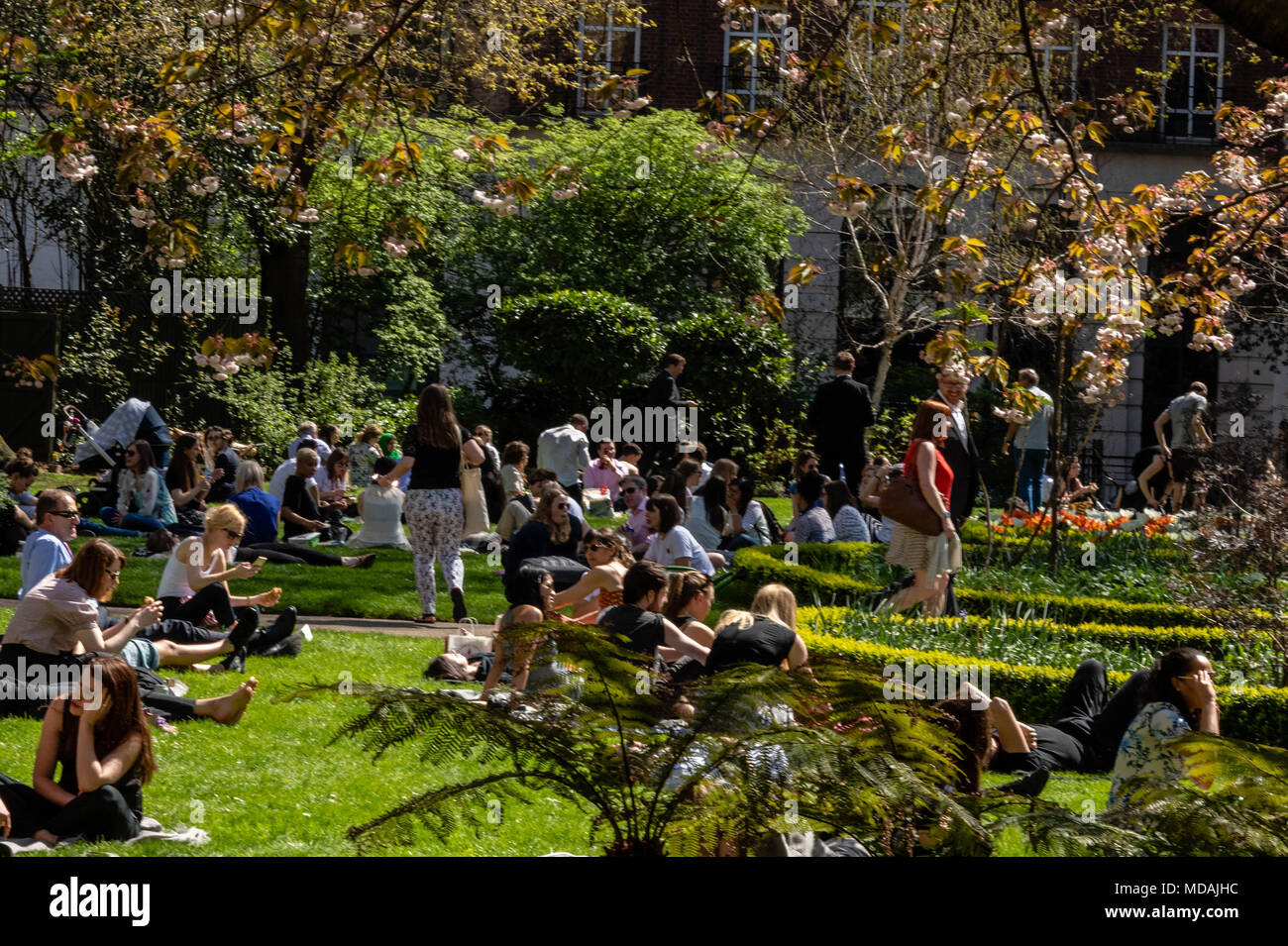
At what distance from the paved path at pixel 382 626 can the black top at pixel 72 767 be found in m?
4.67

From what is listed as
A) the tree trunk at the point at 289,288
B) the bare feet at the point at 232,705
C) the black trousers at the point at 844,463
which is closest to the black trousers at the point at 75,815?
the bare feet at the point at 232,705

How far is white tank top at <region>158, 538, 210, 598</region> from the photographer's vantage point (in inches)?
422

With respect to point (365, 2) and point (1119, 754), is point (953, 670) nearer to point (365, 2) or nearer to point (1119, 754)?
point (1119, 754)

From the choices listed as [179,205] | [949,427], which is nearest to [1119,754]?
[949,427]

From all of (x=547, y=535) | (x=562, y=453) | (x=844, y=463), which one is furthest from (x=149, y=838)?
(x=844, y=463)

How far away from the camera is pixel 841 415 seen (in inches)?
663

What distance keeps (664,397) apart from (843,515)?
4.13m

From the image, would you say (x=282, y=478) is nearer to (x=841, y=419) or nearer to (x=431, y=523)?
(x=431, y=523)

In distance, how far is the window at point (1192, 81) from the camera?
95.6 feet

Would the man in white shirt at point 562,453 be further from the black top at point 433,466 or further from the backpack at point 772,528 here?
the black top at point 433,466

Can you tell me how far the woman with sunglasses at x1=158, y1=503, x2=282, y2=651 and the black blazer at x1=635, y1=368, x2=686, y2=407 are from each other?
8.63 metres

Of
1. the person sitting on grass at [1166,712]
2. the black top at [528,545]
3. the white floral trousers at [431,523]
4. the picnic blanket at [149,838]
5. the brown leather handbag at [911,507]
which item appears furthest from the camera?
the black top at [528,545]

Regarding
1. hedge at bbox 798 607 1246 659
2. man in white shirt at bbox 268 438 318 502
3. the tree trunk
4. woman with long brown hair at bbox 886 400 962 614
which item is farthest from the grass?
the tree trunk

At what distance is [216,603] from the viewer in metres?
10.8
